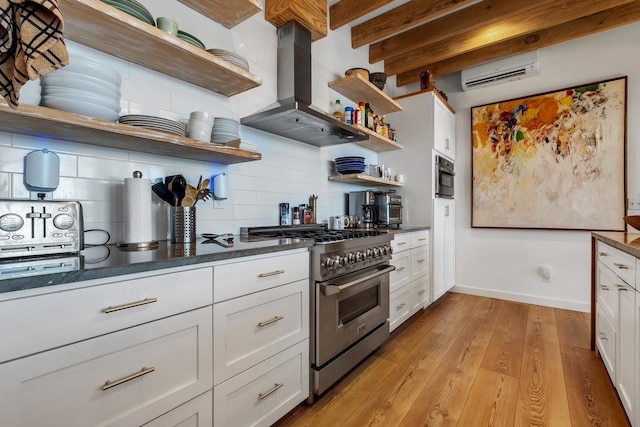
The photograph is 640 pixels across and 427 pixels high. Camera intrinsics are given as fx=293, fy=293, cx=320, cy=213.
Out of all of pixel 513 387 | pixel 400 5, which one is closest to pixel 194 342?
pixel 513 387

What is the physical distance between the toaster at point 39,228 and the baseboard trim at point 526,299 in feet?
12.8

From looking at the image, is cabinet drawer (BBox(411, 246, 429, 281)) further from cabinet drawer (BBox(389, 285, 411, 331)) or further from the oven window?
the oven window

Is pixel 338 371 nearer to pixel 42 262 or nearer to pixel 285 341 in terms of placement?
pixel 285 341

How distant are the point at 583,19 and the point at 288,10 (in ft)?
9.36

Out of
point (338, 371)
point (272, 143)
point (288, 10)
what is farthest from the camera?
point (272, 143)

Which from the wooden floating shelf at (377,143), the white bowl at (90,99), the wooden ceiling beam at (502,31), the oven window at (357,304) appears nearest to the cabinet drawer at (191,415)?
the oven window at (357,304)

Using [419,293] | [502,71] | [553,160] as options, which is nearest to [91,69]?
[419,293]

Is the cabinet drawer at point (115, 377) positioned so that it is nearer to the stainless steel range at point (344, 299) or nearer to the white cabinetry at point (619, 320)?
the stainless steel range at point (344, 299)

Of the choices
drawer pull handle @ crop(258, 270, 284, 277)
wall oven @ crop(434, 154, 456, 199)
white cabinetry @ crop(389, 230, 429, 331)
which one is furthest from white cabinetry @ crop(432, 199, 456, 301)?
drawer pull handle @ crop(258, 270, 284, 277)

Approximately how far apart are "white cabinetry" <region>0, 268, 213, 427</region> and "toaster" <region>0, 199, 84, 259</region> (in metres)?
0.31

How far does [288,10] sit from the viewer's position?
6.63 feet

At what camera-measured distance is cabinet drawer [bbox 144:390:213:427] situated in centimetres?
97

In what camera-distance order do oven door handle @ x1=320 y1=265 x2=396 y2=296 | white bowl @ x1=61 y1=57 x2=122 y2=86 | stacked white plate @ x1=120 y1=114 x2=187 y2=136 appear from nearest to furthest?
white bowl @ x1=61 y1=57 x2=122 y2=86 → stacked white plate @ x1=120 y1=114 x2=187 y2=136 → oven door handle @ x1=320 y1=265 x2=396 y2=296

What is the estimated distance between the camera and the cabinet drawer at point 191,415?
972 mm
